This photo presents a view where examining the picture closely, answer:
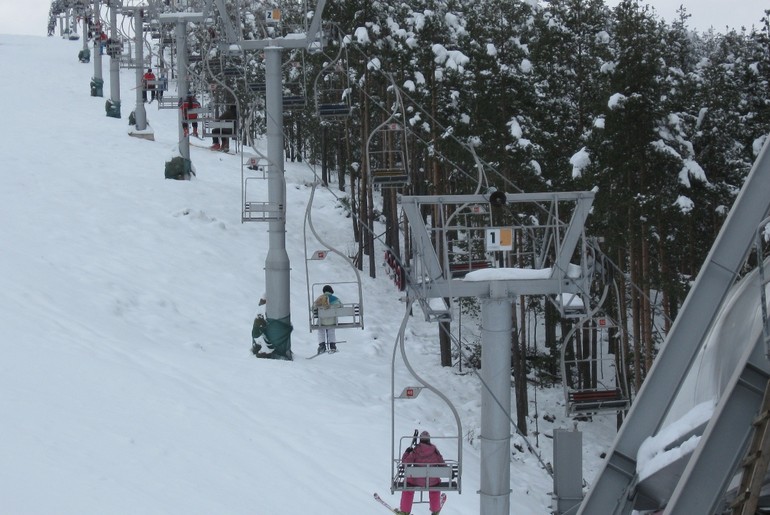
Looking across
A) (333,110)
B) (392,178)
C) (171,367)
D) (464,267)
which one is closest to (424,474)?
(464,267)

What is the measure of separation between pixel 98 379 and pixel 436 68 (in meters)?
17.1

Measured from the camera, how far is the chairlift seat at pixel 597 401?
1161 centimetres

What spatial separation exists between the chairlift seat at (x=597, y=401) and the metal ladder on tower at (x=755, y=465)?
590 cm

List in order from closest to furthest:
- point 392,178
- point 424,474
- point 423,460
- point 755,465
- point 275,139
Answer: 1. point 755,465
2. point 424,474
3. point 423,460
4. point 392,178
5. point 275,139

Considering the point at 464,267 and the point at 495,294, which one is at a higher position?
the point at 495,294

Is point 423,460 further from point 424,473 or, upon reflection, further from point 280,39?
point 280,39

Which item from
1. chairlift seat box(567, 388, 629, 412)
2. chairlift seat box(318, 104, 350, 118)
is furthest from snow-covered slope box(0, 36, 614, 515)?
chairlift seat box(318, 104, 350, 118)

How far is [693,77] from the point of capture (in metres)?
26.4

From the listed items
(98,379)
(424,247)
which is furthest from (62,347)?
(424,247)

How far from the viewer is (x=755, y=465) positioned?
5.28m

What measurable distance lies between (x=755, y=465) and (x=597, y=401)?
21.2ft

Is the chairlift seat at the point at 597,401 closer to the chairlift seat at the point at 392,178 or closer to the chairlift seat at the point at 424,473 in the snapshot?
the chairlift seat at the point at 424,473

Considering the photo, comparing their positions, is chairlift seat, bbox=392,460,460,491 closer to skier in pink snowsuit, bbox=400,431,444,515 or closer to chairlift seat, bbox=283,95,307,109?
skier in pink snowsuit, bbox=400,431,444,515

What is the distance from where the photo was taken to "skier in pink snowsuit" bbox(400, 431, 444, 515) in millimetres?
11260
